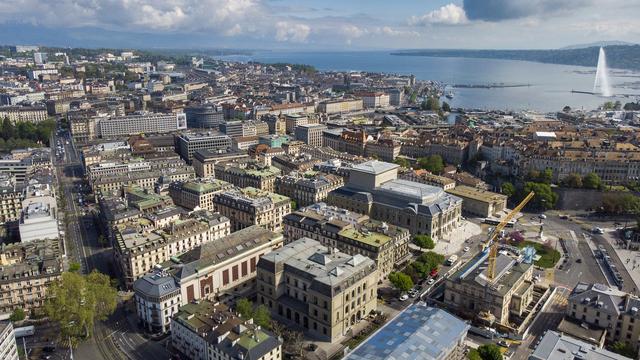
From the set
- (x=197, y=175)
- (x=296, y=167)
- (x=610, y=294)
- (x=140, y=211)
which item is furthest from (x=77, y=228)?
(x=610, y=294)

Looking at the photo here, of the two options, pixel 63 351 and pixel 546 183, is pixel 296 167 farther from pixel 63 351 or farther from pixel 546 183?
pixel 63 351

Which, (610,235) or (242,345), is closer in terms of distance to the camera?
(242,345)

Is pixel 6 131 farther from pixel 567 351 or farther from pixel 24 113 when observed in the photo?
pixel 567 351

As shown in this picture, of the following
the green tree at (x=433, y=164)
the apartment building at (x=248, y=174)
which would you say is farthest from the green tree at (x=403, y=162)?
the apartment building at (x=248, y=174)

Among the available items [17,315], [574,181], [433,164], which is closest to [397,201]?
[433,164]

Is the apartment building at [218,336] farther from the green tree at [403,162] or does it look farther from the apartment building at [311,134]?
the apartment building at [311,134]

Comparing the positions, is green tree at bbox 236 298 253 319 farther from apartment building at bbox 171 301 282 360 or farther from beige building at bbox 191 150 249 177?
beige building at bbox 191 150 249 177

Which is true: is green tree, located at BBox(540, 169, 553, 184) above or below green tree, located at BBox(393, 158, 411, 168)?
above

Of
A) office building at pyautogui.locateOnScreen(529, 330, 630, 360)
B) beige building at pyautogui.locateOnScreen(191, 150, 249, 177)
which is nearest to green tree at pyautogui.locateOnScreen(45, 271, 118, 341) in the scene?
office building at pyautogui.locateOnScreen(529, 330, 630, 360)
